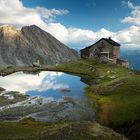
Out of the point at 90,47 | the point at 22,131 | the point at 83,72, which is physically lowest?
the point at 22,131

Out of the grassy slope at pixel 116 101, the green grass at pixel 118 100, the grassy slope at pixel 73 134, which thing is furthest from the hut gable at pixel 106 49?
the grassy slope at pixel 73 134

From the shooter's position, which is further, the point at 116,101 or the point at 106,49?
the point at 106,49

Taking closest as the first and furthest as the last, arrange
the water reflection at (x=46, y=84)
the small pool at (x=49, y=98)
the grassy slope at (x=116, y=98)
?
1. the grassy slope at (x=116, y=98)
2. the small pool at (x=49, y=98)
3. the water reflection at (x=46, y=84)

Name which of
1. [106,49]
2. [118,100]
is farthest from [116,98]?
[106,49]

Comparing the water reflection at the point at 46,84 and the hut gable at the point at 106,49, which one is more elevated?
the hut gable at the point at 106,49

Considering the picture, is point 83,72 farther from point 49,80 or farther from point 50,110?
point 50,110

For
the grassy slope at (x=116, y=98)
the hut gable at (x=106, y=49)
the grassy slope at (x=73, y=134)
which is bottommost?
the grassy slope at (x=73, y=134)

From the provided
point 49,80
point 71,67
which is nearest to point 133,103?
point 49,80

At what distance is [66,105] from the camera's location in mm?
72875

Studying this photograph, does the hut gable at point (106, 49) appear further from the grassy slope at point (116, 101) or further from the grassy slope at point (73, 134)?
the grassy slope at point (73, 134)

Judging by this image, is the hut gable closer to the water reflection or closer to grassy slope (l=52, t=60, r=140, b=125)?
the water reflection

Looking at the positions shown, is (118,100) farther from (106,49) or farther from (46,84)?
(106,49)

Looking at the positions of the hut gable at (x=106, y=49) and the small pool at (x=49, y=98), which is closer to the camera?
the small pool at (x=49, y=98)

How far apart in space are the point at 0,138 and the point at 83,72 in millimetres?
82978
